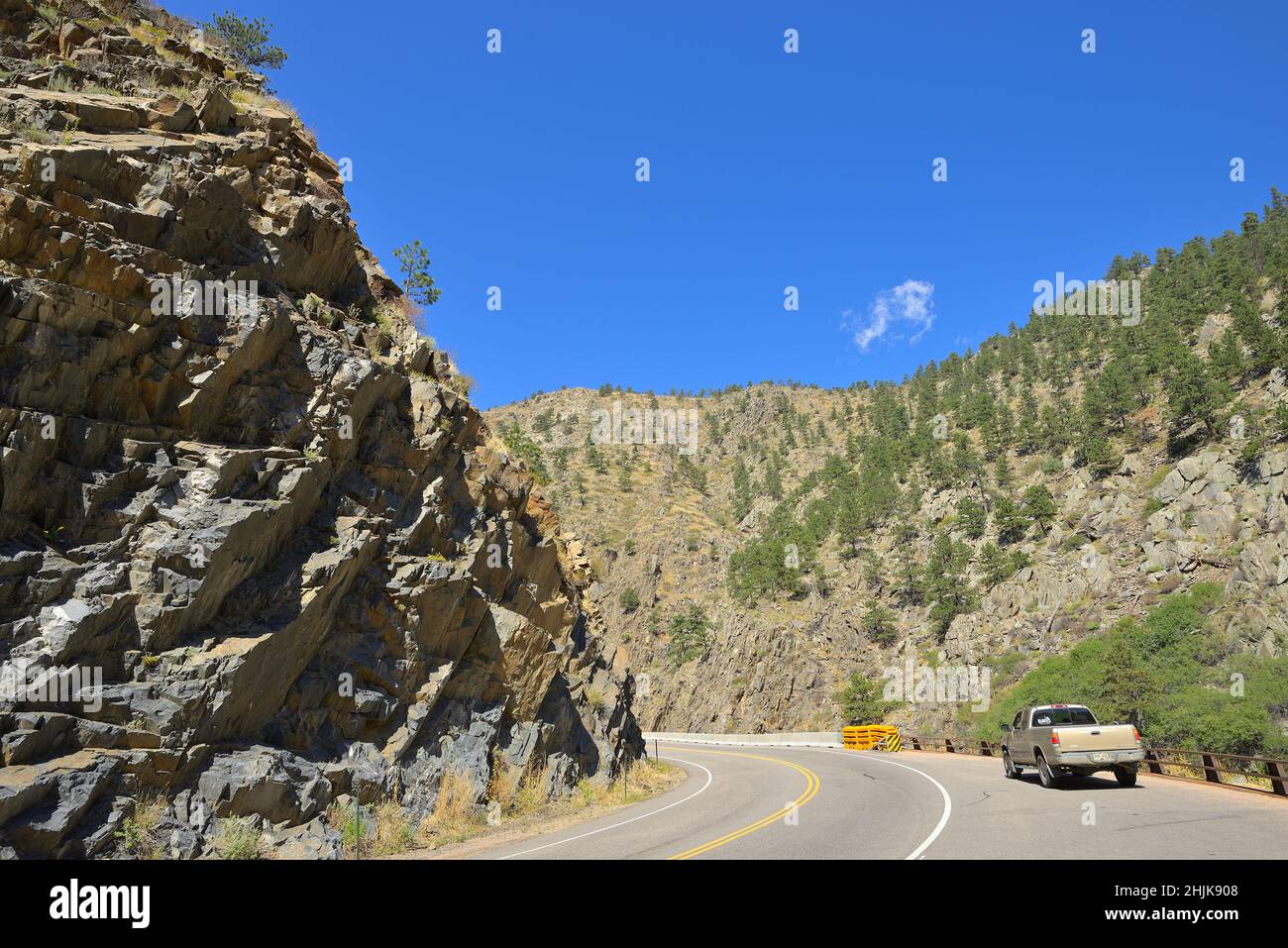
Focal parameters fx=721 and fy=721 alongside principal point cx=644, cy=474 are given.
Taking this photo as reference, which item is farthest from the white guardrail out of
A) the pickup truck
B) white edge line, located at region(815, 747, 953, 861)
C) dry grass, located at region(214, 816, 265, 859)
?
dry grass, located at region(214, 816, 265, 859)

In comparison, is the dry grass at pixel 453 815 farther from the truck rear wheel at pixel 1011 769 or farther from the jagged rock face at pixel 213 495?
the truck rear wheel at pixel 1011 769

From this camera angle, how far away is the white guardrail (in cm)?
4331

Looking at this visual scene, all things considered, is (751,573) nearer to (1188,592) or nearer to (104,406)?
(1188,592)

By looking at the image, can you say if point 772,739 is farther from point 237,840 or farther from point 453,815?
point 237,840

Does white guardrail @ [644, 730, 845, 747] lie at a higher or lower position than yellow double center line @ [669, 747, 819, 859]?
lower

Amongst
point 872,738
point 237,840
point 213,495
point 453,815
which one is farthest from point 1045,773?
point 872,738

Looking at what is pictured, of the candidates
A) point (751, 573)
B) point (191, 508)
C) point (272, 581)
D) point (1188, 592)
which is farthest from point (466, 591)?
point (751, 573)

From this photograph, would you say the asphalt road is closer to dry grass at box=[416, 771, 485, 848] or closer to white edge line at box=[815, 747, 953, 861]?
white edge line at box=[815, 747, 953, 861]

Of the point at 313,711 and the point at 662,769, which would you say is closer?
the point at 313,711

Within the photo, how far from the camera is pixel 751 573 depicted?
275ft

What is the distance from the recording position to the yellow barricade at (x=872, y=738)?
3803cm

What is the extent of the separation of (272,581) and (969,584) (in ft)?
223

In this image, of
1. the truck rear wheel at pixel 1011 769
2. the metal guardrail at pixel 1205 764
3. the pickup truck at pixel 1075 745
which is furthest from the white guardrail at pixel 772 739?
the pickup truck at pixel 1075 745

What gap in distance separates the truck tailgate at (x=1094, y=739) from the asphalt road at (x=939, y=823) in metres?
0.93
